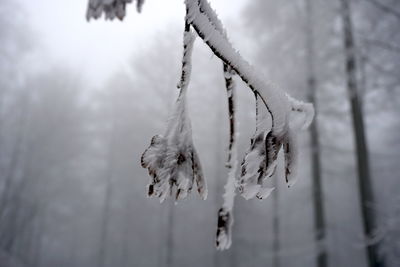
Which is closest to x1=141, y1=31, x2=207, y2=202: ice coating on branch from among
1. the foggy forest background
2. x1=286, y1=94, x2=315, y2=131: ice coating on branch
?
x1=286, y1=94, x2=315, y2=131: ice coating on branch

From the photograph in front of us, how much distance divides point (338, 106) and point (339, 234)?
1585 centimetres

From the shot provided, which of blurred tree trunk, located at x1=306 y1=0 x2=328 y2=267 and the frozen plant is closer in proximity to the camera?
the frozen plant

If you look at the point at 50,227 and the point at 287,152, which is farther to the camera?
the point at 50,227

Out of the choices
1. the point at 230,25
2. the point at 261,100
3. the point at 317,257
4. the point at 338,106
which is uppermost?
the point at 230,25

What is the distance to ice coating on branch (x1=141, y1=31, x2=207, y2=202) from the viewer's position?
84 centimetres

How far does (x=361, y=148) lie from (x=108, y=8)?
21.1 feet

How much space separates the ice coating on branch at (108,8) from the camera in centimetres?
179

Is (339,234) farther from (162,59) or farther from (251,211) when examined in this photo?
(162,59)

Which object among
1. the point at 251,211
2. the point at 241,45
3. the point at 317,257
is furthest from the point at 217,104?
the point at 317,257

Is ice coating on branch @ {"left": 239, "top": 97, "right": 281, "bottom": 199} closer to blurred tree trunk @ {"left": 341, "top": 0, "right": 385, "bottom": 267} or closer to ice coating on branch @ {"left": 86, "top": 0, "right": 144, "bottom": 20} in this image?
ice coating on branch @ {"left": 86, "top": 0, "right": 144, "bottom": 20}

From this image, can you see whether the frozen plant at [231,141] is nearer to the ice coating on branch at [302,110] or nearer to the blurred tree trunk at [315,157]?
the ice coating on branch at [302,110]

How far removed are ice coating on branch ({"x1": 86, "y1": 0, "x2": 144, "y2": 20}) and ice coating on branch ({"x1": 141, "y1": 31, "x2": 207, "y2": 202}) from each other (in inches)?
Result: 42.8

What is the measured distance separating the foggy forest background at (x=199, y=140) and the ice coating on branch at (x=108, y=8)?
5.17 metres

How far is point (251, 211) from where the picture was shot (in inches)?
595
